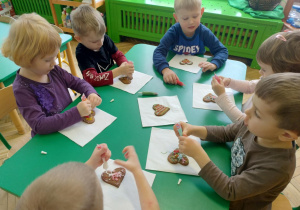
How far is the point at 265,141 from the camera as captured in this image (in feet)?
2.52

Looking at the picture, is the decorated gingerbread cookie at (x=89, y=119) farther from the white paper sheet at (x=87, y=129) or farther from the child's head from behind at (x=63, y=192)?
the child's head from behind at (x=63, y=192)

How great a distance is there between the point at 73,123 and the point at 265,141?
0.85m

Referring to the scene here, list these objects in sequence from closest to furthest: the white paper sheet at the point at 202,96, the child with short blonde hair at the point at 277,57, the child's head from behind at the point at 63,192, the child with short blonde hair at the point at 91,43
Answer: the child's head from behind at the point at 63,192, the child with short blonde hair at the point at 277,57, the white paper sheet at the point at 202,96, the child with short blonde hair at the point at 91,43

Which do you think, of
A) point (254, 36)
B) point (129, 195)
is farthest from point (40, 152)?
point (254, 36)

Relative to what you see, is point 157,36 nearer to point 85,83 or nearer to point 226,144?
point 85,83

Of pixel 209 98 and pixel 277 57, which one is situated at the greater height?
pixel 277 57

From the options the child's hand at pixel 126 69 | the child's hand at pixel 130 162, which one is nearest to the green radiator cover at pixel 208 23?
the child's hand at pixel 126 69

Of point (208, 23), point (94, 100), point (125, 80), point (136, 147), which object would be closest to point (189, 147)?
point (136, 147)

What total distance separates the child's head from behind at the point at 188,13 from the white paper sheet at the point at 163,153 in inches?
37.8

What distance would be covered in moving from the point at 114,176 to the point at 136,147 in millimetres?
172

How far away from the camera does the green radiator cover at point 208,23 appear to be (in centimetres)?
276

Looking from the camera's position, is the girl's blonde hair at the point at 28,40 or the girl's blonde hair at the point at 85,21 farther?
the girl's blonde hair at the point at 85,21

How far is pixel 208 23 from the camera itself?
291 centimetres

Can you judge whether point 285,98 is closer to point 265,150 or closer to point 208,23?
point 265,150
